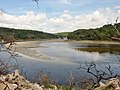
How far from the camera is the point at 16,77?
25.4ft

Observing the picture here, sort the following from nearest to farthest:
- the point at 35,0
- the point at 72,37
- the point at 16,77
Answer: the point at 35,0 < the point at 16,77 < the point at 72,37

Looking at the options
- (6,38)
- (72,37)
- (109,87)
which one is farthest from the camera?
(72,37)

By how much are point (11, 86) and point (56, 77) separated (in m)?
21.4

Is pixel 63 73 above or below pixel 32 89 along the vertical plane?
below

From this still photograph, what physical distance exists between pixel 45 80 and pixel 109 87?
994 cm

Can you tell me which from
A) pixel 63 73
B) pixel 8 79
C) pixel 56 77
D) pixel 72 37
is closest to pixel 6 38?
pixel 8 79

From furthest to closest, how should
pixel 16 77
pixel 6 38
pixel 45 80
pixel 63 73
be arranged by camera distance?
pixel 63 73 < pixel 45 80 < pixel 16 77 < pixel 6 38

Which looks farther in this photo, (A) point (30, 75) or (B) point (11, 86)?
(A) point (30, 75)

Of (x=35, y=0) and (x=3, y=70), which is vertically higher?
(x=35, y=0)

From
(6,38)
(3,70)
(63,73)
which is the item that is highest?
(6,38)

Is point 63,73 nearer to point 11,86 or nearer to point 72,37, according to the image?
point 11,86

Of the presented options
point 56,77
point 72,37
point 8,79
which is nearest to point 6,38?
point 8,79

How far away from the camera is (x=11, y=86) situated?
20.9ft

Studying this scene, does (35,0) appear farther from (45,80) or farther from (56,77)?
(56,77)
